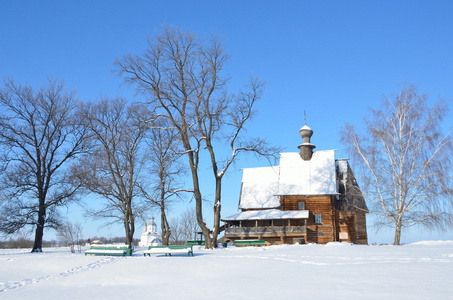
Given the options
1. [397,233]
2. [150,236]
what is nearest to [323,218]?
[397,233]

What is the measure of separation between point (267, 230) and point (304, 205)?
191 inches

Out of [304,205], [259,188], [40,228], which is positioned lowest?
[40,228]

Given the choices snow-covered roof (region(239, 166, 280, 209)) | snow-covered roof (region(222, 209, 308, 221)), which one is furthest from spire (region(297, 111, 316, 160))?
snow-covered roof (region(222, 209, 308, 221))

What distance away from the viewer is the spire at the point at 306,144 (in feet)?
129

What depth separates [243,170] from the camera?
42.7m

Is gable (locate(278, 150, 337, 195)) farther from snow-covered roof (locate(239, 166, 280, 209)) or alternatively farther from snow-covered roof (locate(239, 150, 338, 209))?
snow-covered roof (locate(239, 166, 280, 209))

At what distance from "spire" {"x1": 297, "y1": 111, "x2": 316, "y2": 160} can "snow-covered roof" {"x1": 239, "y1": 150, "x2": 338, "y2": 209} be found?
0.46 meters

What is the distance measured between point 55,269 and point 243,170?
1129 inches

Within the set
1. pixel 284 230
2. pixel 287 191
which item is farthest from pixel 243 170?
pixel 284 230

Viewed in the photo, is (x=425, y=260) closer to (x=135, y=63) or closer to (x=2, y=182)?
(x=135, y=63)

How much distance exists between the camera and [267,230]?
3400 cm

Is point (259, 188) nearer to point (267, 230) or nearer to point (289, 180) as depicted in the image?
point (289, 180)

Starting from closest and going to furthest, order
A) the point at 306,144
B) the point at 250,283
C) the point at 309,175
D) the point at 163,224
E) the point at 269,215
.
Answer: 1. the point at 250,283
2. the point at 163,224
3. the point at 269,215
4. the point at 309,175
5. the point at 306,144

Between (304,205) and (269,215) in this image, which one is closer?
(269,215)
